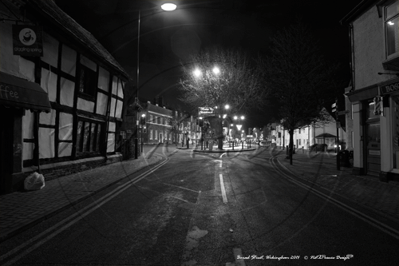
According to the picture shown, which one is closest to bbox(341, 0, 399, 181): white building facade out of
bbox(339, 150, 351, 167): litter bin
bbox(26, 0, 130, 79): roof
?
bbox(339, 150, 351, 167): litter bin

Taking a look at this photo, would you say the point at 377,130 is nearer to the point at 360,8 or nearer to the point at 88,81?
the point at 360,8

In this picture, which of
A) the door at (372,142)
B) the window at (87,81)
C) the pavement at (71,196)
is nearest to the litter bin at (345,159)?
the door at (372,142)

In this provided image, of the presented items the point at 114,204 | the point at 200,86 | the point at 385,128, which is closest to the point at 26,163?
the point at 114,204

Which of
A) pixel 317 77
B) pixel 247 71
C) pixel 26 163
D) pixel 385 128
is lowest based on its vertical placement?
pixel 26 163

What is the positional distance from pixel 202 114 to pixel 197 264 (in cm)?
3082

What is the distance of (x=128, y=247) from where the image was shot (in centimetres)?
398

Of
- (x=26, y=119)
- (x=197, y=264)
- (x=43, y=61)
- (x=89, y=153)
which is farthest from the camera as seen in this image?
(x=89, y=153)

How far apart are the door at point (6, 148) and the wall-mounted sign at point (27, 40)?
A: 6.24 feet

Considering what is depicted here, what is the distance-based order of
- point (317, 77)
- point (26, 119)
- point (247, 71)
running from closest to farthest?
point (26, 119) < point (317, 77) < point (247, 71)

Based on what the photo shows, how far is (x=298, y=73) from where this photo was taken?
2139 cm

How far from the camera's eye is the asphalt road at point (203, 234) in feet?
11.9

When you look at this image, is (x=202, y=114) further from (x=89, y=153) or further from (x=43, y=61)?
(x=43, y=61)

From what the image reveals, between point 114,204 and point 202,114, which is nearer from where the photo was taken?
point 114,204

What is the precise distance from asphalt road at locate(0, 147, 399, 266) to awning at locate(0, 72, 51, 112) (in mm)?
3306
